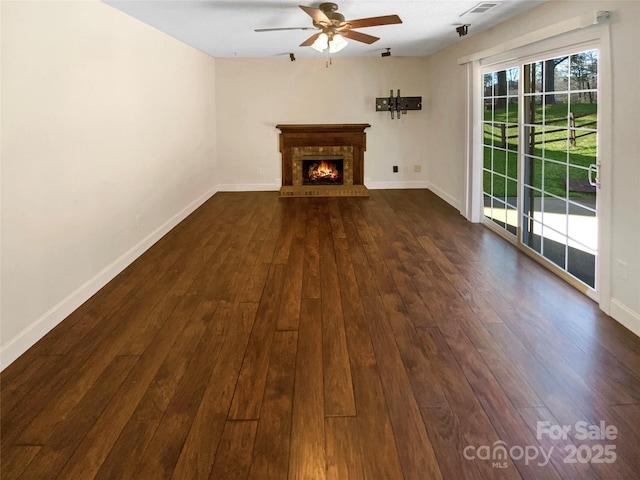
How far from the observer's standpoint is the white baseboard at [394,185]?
9141 millimetres

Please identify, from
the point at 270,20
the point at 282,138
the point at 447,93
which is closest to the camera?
the point at 270,20

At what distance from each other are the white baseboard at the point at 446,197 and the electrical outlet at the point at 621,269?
3674 mm

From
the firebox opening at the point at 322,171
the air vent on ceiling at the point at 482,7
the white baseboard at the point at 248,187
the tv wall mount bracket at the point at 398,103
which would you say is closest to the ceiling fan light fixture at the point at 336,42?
the air vent on ceiling at the point at 482,7

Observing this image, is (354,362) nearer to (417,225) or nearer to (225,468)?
(225,468)

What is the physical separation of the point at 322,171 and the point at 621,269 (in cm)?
620

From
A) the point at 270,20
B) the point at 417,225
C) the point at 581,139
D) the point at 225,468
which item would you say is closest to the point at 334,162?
the point at 417,225

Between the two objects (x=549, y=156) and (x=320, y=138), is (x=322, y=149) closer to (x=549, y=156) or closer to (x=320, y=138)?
(x=320, y=138)

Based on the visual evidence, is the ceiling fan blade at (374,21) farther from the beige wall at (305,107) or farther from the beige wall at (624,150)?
the beige wall at (305,107)

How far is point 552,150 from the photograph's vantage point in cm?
452

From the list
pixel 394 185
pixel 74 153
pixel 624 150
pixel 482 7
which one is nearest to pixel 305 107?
pixel 394 185

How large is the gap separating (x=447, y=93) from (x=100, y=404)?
6632mm

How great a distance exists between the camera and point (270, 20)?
5332 millimetres

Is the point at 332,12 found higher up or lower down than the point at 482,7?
lower down

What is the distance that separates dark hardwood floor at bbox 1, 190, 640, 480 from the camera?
2.08 metres
